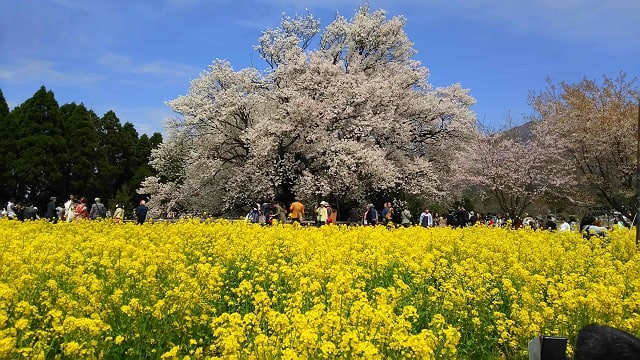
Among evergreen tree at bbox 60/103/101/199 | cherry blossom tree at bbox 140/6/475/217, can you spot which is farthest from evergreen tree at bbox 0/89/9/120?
cherry blossom tree at bbox 140/6/475/217

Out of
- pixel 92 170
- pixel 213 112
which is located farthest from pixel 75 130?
pixel 213 112

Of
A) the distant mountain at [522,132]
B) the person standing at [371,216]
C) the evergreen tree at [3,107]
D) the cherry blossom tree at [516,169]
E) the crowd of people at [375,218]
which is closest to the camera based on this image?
the crowd of people at [375,218]

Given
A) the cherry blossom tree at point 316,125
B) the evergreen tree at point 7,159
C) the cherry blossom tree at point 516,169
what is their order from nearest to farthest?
the cherry blossom tree at point 316,125 → the cherry blossom tree at point 516,169 → the evergreen tree at point 7,159

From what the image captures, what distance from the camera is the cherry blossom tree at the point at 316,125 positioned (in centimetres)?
2461

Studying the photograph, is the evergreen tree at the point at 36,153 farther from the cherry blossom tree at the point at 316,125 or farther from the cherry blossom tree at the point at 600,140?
the cherry blossom tree at the point at 600,140

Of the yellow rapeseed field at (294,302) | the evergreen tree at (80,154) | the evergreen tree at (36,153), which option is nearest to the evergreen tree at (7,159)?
the evergreen tree at (36,153)

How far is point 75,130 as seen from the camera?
41.5m

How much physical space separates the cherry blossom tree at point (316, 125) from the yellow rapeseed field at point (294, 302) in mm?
16459

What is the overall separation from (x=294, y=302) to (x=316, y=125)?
20741 mm

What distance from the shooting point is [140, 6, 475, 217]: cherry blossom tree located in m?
24.6

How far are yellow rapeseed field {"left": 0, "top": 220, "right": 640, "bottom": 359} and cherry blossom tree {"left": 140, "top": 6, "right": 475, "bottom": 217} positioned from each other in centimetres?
1646

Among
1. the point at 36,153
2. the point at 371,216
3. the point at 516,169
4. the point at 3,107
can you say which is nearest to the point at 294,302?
the point at 371,216

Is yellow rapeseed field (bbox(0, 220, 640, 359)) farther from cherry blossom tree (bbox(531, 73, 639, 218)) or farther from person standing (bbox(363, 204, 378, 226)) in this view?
cherry blossom tree (bbox(531, 73, 639, 218))

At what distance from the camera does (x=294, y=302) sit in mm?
4691
